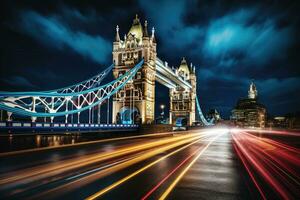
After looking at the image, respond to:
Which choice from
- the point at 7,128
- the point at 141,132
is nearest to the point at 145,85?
the point at 141,132

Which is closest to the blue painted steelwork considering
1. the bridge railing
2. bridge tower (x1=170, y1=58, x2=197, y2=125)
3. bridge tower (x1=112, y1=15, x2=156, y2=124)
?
the bridge railing

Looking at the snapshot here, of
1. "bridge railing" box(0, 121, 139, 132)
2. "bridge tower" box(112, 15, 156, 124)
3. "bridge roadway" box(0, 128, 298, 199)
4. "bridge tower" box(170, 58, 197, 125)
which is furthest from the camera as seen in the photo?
"bridge tower" box(170, 58, 197, 125)

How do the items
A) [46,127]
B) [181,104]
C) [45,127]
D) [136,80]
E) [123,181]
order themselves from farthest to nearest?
[181,104] → [136,80] → [46,127] → [45,127] → [123,181]

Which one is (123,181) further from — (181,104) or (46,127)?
(181,104)

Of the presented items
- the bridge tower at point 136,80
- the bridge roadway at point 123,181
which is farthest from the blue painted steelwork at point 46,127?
the bridge tower at point 136,80

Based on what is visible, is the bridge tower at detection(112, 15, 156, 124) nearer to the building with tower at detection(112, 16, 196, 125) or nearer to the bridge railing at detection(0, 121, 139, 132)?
the building with tower at detection(112, 16, 196, 125)

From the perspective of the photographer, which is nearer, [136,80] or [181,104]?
[136,80]

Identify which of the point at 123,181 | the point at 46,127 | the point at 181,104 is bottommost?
the point at 123,181

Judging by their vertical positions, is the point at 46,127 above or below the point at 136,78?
below

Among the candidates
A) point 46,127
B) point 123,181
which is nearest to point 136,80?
point 46,127

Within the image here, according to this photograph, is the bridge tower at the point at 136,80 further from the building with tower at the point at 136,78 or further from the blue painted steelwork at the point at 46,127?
the blue painted steelwork at the point at 46,127

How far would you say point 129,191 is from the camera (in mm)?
7879

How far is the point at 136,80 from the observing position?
65.3 meters

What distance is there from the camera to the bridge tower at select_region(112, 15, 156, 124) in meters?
63.9
